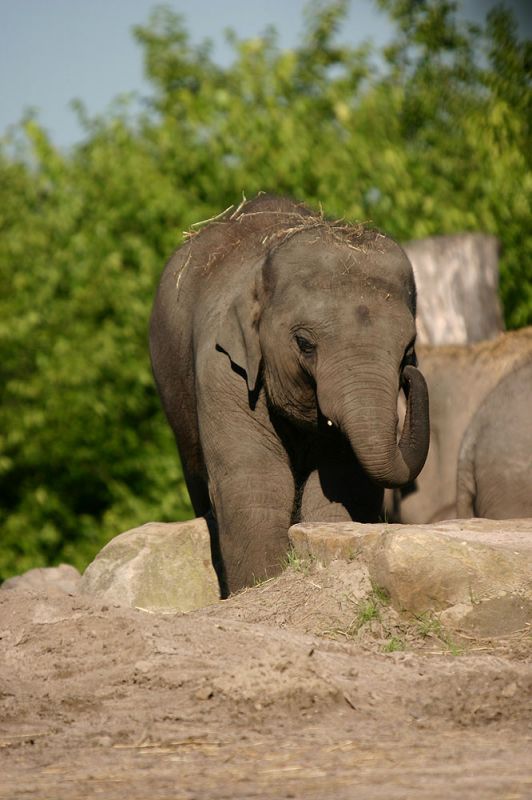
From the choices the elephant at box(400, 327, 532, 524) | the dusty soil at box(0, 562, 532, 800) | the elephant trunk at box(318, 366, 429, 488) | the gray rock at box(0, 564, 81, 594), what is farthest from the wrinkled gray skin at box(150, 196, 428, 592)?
the gray rock at box(0, 564, 81, 594)

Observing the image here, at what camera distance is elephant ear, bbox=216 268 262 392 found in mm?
7566

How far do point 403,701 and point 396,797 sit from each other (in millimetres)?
1177

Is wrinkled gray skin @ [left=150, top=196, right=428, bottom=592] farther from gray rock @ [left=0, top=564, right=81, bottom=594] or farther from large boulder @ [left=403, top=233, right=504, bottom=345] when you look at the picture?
large boulder @ [left=403, top=233, right=504, bottom=345]

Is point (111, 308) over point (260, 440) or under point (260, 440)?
over

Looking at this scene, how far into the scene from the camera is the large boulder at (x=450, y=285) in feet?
38.4

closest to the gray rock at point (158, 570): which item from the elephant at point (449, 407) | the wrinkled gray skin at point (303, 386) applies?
the wrinkled gray skin at point (303, 386)

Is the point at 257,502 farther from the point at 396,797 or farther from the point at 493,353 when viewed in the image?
the point at 396,797

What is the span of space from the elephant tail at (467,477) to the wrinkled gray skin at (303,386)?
1.67 m

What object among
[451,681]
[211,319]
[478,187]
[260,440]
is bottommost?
[451,681]

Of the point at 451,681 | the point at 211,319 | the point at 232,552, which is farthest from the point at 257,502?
the point at 451,681

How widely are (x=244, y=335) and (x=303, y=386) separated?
43 cm

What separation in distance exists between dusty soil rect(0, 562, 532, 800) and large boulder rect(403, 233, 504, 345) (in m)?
5.76

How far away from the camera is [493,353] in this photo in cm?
1020

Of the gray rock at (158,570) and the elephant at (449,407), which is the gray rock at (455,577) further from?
the elephant at (449,407)
